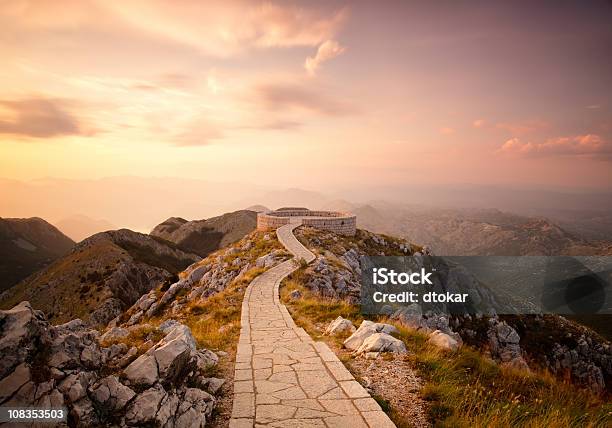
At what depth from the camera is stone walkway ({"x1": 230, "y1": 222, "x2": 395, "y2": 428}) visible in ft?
18.3

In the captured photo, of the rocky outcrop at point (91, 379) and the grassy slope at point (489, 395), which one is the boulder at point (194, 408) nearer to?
the rocky outcrop at point (91, 379)

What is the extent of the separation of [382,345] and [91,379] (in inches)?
240

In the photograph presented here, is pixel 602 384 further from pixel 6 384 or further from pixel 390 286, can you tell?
pixel 6 384

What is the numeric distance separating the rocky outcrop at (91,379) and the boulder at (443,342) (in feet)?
18.5

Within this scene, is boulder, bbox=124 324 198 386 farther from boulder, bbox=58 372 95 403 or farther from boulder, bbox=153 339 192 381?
boulder, bbox=58 372 95 403

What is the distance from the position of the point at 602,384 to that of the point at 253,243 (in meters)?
47.6

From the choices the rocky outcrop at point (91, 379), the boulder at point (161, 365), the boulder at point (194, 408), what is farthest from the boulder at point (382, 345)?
the boulder at point (161, 365)

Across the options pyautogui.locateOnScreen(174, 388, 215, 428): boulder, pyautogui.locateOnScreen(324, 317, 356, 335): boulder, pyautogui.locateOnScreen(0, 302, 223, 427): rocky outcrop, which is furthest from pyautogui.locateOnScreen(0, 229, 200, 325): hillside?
pyautogui.locateOnScreen(174, 388, 215, 428): boulder

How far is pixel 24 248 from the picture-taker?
579 ft

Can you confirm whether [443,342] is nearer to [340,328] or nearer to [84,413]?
[340,328]

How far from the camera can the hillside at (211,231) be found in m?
136

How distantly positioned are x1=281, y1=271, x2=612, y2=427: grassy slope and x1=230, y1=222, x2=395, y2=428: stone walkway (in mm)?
741

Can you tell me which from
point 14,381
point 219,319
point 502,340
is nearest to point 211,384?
point 14,381

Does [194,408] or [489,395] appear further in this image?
[489,395]
